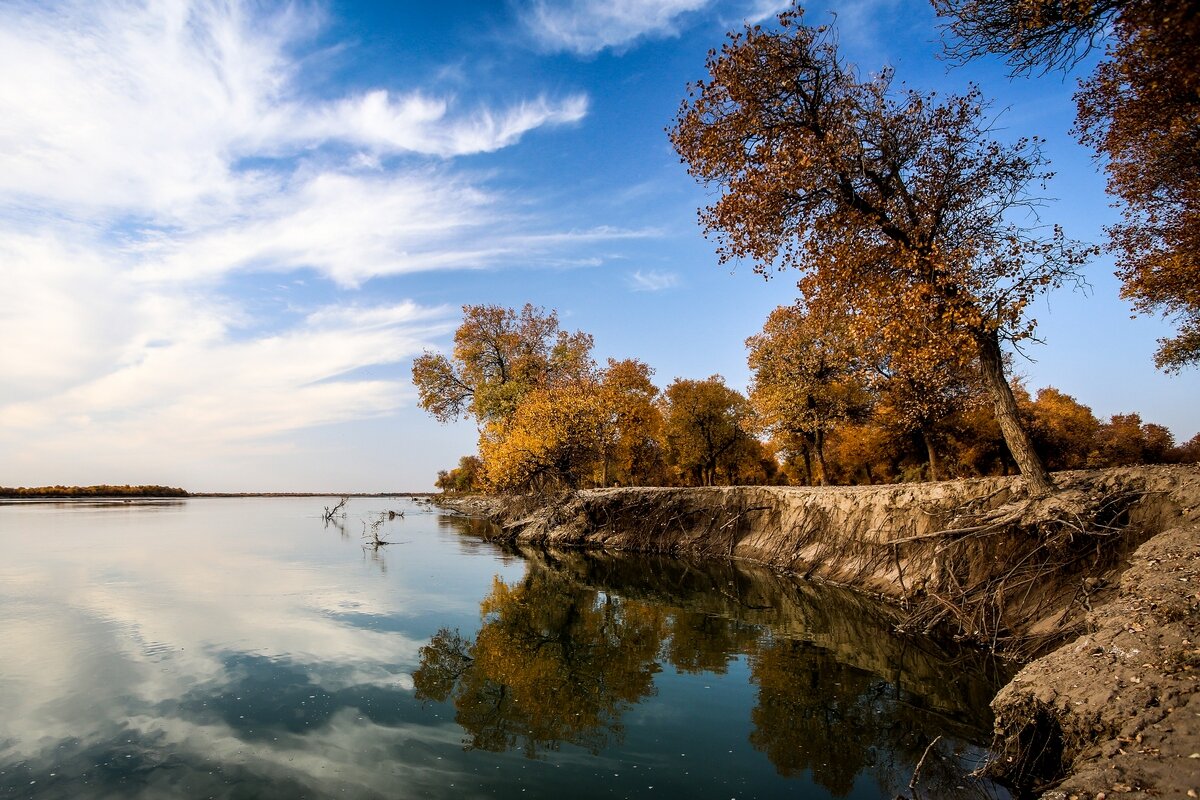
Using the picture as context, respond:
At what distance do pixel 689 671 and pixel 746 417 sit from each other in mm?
42242

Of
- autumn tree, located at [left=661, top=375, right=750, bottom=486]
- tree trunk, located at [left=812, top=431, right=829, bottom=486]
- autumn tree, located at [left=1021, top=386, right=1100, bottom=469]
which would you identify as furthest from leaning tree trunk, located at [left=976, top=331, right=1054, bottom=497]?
autumn tree, located at [left=661, top=375, right=750, bottom=486]

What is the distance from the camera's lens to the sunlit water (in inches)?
279

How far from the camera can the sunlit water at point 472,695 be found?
23.2 feet

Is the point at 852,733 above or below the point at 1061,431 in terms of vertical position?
below

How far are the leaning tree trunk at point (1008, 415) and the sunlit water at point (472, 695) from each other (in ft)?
15.3

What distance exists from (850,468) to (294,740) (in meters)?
60.1

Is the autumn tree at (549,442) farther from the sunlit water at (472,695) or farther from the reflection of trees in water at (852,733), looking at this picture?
the reflection of trees in water at (852,733)

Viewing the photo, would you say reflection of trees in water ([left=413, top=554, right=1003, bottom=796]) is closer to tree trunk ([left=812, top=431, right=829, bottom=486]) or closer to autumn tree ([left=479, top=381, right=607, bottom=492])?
autumn tree ([left=479, top=381, right=607, bottom=492])

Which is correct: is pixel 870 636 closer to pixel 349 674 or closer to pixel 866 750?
pixel 866 750

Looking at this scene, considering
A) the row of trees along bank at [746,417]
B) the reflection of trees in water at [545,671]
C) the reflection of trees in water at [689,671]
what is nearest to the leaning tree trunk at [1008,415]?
the reflection of trees in water at [689,671]

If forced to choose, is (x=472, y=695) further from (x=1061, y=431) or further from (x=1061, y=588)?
(x=1061, y=431)

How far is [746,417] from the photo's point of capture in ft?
170

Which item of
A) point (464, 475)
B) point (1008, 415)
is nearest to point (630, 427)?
point (1008, 415)

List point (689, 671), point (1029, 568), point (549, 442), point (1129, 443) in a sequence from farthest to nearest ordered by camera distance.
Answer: point (1129, 443), point (549, 442), point (1029, 568), point (689, 671)
